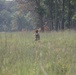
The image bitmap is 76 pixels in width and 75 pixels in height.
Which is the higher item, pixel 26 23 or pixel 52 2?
pixel 52 2

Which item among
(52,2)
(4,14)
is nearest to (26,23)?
(4,14)

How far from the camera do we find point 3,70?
15.2 ft

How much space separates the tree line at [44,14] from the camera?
149 ft

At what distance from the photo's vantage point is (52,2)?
51.8 m

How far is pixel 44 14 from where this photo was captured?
53969 mm

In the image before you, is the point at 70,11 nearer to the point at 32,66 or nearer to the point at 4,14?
the point at 32,66

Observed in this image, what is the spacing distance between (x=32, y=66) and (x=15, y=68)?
33cm

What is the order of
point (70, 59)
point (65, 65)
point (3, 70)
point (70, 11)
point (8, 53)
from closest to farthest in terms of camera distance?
point (3, 70) < point (65, 65) < point (70, 59) < point (8, 53) < point (70, 11)

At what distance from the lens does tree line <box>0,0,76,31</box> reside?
4528cm

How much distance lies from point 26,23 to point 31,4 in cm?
5955

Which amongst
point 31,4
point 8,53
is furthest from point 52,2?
point 8,53

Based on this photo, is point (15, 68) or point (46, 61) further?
point (46, 61)

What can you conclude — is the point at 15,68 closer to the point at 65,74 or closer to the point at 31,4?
the point at 65,74

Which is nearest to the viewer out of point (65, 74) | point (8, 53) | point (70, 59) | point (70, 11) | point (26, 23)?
point (65, 74)
